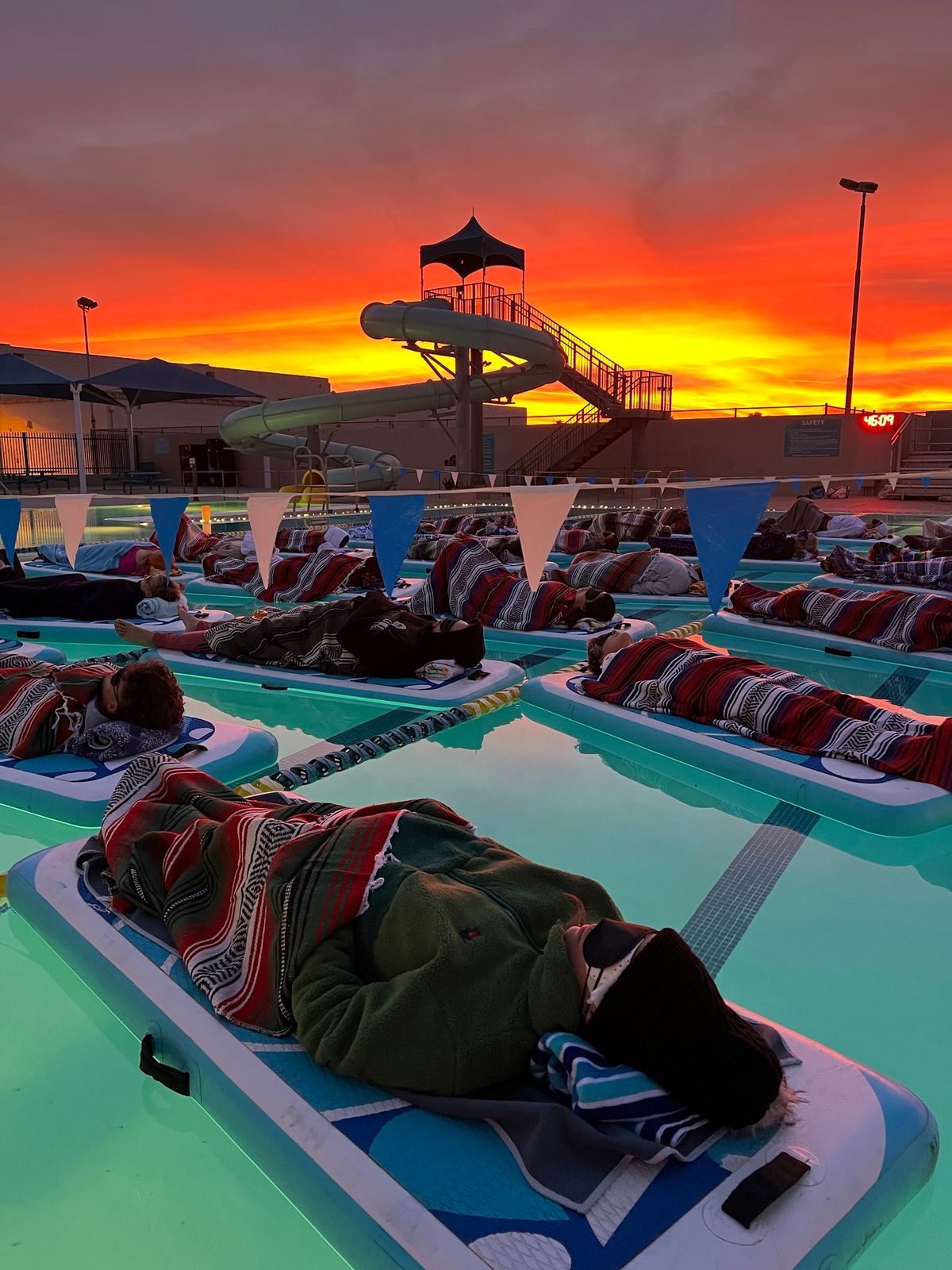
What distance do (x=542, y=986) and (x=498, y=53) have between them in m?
15.3

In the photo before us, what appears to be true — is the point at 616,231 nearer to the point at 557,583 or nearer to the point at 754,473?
the point at 754,473

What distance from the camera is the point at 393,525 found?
7.24m

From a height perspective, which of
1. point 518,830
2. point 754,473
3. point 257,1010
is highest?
point 754,473

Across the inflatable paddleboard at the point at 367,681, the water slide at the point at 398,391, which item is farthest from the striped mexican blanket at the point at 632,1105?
the water slide at the point at 398,391

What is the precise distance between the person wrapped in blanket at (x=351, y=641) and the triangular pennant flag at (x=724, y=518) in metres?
1.73

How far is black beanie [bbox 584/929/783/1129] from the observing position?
5.20 ft

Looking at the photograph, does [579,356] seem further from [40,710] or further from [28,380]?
[40,710]

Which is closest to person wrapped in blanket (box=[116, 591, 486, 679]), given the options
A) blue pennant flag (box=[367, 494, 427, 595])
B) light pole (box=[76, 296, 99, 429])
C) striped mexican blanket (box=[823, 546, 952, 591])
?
blue pennant flag (box=[367, 494, 427, 595])

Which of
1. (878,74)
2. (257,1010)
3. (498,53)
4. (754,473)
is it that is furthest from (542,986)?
(754,473)

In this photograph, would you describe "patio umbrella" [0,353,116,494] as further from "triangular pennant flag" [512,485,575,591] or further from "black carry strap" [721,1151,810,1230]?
"black carry strap" [721,1151,810,1230]

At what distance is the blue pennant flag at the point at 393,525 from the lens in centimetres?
707

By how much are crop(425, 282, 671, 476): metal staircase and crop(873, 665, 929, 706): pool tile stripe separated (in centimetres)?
1605

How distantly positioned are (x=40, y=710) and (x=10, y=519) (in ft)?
15.5

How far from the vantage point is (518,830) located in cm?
388
